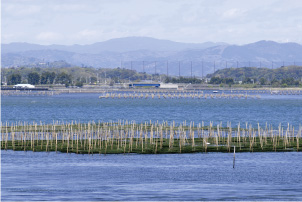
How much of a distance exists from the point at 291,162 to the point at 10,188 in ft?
95.4

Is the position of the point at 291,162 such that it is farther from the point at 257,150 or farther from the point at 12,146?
the point at 12,146

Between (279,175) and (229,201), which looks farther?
(279,175)

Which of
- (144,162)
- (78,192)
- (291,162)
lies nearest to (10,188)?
(78,192)

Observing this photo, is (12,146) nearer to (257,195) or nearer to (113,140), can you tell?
(113,140)

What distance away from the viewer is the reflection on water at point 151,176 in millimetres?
46875

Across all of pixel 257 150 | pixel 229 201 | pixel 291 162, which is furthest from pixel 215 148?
pixel 229 201

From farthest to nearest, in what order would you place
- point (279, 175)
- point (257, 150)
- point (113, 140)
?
1. point (113, 140)
2. point (257, 150)
3. point (279, 175)

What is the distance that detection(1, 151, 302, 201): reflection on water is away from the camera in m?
46.9

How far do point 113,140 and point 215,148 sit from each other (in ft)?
43.2

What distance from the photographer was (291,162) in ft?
203

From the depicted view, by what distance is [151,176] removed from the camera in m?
55.1

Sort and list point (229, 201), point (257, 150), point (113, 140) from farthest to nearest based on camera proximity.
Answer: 1. point (113, 140)
2. point (257, 150)
3. point (229, 201)

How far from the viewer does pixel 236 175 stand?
55.7 metres

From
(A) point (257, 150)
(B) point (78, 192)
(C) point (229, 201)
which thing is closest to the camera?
(C) point (229, 201)
